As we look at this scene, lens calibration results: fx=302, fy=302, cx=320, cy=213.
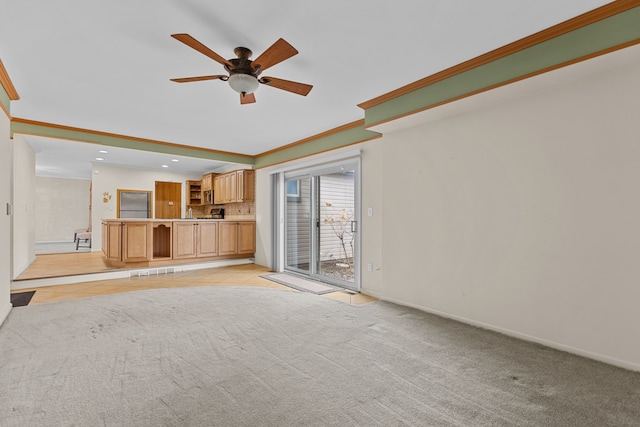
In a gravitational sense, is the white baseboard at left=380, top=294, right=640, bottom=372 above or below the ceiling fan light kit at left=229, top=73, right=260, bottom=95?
below

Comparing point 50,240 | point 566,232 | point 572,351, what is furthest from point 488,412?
point 50,240

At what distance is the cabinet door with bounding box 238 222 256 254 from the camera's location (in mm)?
7248

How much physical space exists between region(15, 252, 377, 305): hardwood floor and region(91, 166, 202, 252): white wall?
131cm

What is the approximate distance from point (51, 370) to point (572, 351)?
4.01 meters

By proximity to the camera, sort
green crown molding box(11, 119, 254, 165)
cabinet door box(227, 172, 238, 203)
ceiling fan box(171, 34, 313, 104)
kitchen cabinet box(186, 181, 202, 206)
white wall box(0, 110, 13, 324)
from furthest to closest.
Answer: kitchen cabinet box(186, 181, 202, 206) → cabinet door box(227, 172, 238, 203) → green crown molding box(11, 119, 254, 165) → white wall box(0, 110, 13, 324) → ceiling fan box(171, 34, 313, 104)

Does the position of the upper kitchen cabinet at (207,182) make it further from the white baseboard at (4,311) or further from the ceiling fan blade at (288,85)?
the ceiling fan blade at (288,85)

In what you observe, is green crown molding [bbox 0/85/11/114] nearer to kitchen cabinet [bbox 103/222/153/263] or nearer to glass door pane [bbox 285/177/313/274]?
kitchen cabinet [bbox 103/222/153/263]

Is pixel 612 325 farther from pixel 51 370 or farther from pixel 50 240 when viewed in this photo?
pixel 50 240

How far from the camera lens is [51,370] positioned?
216cm

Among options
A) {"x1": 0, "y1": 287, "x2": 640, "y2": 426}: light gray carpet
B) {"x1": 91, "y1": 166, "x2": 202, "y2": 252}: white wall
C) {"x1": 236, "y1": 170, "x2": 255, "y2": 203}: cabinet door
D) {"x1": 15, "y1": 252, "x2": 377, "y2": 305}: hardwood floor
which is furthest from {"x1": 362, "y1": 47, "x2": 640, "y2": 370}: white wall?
{"x1": 91, "y1": 166, "x2": 202, "y2": 252}: white wall

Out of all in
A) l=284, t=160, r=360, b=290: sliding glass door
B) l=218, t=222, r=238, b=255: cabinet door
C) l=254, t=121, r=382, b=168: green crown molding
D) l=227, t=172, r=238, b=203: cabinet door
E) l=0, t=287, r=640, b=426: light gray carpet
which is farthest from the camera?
l=227, t=172, r=238, b=203: cabinet door

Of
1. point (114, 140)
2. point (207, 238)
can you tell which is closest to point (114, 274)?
point (207, 238)

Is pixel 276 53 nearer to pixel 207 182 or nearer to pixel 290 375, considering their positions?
pixel 290 375

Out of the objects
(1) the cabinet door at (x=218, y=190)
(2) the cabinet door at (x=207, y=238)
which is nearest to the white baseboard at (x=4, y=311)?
(2) the cabinet door at (x=207, y=238)
